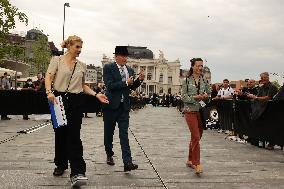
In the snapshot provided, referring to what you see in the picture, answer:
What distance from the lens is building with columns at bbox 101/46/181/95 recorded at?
18700 centimetres

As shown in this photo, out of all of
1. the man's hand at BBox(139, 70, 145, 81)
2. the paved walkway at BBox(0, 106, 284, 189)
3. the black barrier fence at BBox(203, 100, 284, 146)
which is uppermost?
the man's hand at BBox(139, 70, 145, 81)

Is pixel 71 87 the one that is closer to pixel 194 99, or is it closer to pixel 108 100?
pixel 108 100

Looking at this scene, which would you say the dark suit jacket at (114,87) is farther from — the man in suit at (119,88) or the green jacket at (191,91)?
the green jacket at (191,91)

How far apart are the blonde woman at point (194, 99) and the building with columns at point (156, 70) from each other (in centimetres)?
17694

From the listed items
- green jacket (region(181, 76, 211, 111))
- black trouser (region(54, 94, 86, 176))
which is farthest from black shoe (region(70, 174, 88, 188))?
green jacket (region(181, 76, 211, 111))

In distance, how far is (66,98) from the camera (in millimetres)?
6156

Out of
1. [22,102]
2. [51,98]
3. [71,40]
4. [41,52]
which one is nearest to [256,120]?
[71,40]

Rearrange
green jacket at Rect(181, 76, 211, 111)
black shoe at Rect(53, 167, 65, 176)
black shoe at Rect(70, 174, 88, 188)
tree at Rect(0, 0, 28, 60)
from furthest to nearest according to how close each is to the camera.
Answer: tree at Rect(0, 0, 28, 60)
green jacket at Rect(181, 76, 211, 111)
black shoe at Rect(53, 167, 65, 176)
black shoe at Rect(70, 174, 88, 188)

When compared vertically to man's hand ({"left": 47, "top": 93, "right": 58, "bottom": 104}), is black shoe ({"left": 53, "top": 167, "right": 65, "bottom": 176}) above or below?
below

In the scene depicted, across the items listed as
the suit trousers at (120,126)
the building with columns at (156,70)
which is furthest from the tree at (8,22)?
the building with columns at (156,70)

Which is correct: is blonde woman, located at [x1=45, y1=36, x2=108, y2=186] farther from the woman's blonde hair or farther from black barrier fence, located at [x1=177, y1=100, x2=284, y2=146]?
black barrier fence, located at [x1=177, y1=100, x2=284, y2=146]

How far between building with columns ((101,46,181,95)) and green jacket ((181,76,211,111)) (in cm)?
17694

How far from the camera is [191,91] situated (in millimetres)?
7660

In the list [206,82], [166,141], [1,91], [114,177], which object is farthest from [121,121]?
Result: [1,91]
